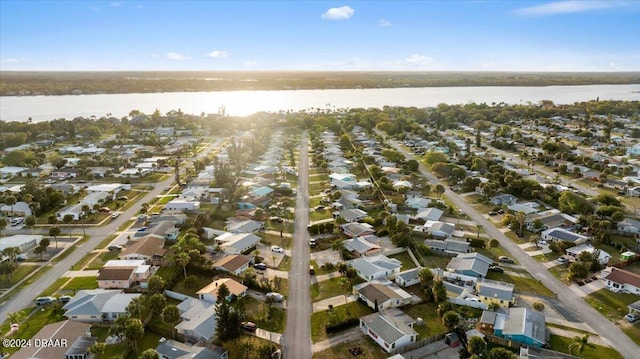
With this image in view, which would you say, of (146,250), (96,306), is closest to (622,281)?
(96,306)

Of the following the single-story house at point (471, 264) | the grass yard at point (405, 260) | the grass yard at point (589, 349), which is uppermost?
the single-story house at point (471, 264)

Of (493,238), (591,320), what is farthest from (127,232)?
(591,320)

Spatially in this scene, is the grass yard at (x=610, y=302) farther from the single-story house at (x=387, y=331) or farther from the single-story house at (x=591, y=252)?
the single-story house at (x=387, y=331)

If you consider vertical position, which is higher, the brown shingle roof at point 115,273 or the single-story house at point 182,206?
the single-story house at point 182,206

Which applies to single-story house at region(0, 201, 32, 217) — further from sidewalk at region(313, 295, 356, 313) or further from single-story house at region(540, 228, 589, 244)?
single-story house at region(540, 228, 589, 244)

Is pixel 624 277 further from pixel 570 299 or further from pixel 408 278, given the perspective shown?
pixel 408 278

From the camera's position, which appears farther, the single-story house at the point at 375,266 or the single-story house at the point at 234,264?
the single-story house at the point at 234,264

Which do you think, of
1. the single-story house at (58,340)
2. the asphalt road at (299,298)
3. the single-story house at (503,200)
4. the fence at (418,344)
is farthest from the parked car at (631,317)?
the single-story house at (58,340)

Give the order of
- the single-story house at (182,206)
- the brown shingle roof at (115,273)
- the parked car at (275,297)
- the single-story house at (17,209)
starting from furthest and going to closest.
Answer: the single-story house at (182,206)
the single-story house at (17,209)
the brown shingle roof at (115,273)
the parked car at (275,297)
